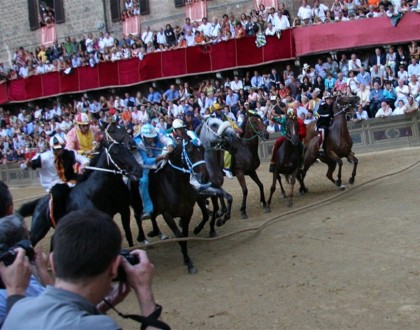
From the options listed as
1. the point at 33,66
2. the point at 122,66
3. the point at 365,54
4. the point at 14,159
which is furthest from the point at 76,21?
the point at 365,54

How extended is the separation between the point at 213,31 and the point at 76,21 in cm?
1121

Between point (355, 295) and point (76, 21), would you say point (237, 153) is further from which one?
point (76, 21)

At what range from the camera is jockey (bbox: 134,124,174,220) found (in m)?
9.23

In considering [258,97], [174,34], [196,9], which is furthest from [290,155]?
[196,9]

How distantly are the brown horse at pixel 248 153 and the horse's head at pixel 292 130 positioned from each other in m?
0.52

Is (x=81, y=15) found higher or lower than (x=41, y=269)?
higher

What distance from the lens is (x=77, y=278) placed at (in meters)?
2.32

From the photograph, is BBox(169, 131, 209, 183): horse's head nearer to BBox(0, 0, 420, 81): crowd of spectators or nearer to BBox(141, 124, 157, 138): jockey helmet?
BBox(141, 124, 157, 138): jockey helmet

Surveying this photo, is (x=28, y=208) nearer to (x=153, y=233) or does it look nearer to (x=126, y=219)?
(x=126, y=219)

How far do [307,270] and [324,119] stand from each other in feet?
22.2

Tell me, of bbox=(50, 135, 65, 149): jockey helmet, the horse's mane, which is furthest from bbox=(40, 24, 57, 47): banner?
the horse's mane

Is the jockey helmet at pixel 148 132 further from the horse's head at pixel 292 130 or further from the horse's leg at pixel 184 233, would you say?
the horse's head at pixel 292 130

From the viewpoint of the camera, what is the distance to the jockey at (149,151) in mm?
9234

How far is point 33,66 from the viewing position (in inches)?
1339
